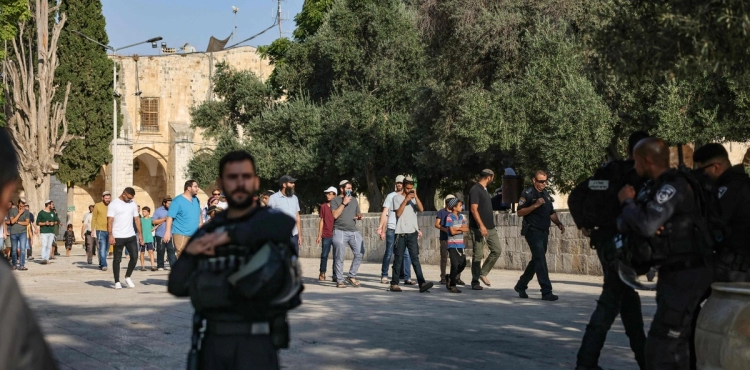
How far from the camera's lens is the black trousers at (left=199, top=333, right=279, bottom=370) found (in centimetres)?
411

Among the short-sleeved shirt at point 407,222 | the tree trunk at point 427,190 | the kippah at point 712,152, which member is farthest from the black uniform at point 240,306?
the tree trunk at point 427,190

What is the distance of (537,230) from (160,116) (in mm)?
47208

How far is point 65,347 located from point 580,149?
57.8ft

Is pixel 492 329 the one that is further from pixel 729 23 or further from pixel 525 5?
pixel 525 5

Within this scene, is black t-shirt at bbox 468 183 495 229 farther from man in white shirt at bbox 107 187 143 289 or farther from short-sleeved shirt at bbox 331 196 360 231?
man in white shirt at bbox 107 187 143 289

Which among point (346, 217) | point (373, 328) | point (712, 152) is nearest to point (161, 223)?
point (346, 217)

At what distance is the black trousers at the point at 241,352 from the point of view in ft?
13.5

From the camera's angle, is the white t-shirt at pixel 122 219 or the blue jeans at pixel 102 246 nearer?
the white t-shirt at pixel 122 219

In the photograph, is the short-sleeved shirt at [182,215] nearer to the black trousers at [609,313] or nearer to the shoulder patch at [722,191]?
the black trousers at [609,313]

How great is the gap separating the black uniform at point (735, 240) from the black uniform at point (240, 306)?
12.8 feet

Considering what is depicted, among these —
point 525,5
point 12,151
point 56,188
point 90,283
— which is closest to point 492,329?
point 12,151

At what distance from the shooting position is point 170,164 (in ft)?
189

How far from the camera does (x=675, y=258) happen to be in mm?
5777

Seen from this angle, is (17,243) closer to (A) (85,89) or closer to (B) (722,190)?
(B) (722,190)
